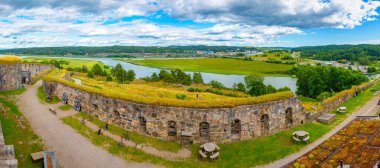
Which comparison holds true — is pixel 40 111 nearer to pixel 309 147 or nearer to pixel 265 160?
pixel 265 160

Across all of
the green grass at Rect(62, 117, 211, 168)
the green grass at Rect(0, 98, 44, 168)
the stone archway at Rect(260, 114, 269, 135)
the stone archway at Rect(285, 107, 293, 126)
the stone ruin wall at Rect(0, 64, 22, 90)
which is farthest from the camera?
the stone ruin wall at Rect(0, 64, 22, 90)

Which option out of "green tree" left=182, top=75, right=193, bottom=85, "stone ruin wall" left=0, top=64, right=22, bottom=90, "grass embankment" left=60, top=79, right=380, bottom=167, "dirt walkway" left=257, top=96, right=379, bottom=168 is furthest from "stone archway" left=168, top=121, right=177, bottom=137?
"green tree" left=182, top=75, right=193, bottom=85

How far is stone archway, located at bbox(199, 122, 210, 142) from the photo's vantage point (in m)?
21.0

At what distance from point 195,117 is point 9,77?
26564 mm

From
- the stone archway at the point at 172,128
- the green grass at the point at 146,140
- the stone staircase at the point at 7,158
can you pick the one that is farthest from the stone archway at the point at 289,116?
the stone staircase at the point at 7,158

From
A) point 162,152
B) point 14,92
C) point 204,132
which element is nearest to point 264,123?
point 204,132

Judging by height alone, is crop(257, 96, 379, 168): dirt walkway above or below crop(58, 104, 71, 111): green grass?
below

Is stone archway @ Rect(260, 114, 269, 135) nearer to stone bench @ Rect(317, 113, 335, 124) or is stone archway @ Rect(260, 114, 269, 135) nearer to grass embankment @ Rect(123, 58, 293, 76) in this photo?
stone bench @ Rect(317, 113, 335, 124)

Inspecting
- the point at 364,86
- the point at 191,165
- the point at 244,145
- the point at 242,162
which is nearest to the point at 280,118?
the point at 244,145

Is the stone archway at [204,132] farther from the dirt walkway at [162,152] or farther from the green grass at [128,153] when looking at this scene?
the green grass at [128,153]

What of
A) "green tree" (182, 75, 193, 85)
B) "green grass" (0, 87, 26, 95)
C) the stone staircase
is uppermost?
the stone staircase

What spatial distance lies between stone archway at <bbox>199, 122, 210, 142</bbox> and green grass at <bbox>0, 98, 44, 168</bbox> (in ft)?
34.4

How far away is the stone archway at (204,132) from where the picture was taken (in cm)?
2100

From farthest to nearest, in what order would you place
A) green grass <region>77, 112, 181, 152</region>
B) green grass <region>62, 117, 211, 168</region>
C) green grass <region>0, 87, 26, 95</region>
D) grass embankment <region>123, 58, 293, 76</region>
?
grass embankment <region>123, 58, 293, 76</region>, green grass <region>0, 87, 26, 95</region>, green grass <region>77, 112, 181, 152</region>, green grass <region>62, 117, 211, 168</region>
